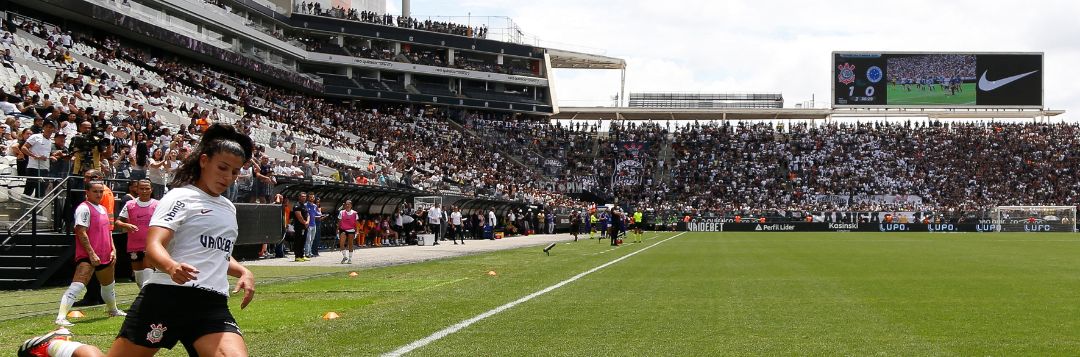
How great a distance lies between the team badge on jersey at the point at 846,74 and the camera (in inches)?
3265

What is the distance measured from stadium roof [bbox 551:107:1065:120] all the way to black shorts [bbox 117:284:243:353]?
275 feet

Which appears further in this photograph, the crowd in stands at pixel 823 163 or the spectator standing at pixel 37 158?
the crowd in stands at pixel 823 163

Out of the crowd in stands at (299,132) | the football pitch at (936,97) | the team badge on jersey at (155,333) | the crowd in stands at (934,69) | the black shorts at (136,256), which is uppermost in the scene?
the crowd in stands at (934,69)

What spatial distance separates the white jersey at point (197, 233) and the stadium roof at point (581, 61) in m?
82.8

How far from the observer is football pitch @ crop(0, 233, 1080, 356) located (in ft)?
31.1

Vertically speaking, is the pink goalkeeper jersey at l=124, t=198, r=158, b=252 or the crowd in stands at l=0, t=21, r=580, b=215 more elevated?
the crowd in stands at l=0, t=21, r=580, b=215

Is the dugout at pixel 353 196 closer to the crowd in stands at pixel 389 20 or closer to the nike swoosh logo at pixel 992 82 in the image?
the crowd in stands at pixel 389 20

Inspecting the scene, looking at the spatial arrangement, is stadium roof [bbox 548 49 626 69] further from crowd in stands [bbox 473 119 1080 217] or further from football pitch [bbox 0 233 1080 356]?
football pitch [bbox 0 233 1080 356]

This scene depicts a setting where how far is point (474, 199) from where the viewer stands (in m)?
50.2

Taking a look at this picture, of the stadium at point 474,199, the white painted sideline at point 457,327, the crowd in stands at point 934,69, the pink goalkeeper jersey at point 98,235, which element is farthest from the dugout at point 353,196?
the crowd in stands at point 934,69

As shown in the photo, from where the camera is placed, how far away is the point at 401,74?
8150 centimetres

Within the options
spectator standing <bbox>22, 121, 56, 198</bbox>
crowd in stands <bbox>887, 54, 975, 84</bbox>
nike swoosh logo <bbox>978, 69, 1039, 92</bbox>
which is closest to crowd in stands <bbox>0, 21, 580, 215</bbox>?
spectator standing <bbox>22, 121, 56, 198</bbox>

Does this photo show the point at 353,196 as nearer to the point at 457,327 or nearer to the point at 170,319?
the point at 457,327

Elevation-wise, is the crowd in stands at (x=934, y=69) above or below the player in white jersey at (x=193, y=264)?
above
